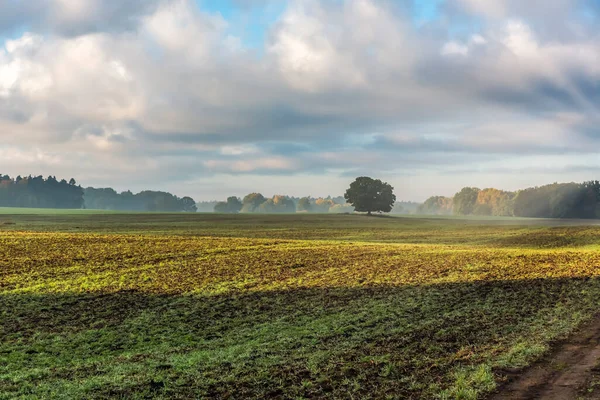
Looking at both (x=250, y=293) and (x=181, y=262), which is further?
(x=181, y=262)

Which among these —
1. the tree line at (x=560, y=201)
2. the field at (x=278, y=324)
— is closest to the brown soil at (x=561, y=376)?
the field at (x=278, y=324)

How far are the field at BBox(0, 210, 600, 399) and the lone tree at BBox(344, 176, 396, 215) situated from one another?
123 meters

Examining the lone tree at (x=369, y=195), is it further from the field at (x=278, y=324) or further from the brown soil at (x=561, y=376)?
the brown soil at (x=561, y=376)

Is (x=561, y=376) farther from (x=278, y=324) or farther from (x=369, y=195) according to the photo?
(x=369, y=195)

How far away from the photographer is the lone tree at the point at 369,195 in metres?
162

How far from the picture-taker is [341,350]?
1453 centimetres

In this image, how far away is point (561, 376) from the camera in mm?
11586

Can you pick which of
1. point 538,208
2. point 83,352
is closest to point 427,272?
point 83,352

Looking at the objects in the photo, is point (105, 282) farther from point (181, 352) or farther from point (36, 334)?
point (181, 352)

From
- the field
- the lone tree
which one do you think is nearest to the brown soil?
the field

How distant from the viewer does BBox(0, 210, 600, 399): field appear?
464 inches

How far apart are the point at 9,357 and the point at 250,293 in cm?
1221

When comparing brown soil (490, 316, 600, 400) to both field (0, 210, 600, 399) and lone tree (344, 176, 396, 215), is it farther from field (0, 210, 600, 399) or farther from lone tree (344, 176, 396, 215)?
lone tree (344, 176, 396, 215)

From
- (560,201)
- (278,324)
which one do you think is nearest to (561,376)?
(278,324)
